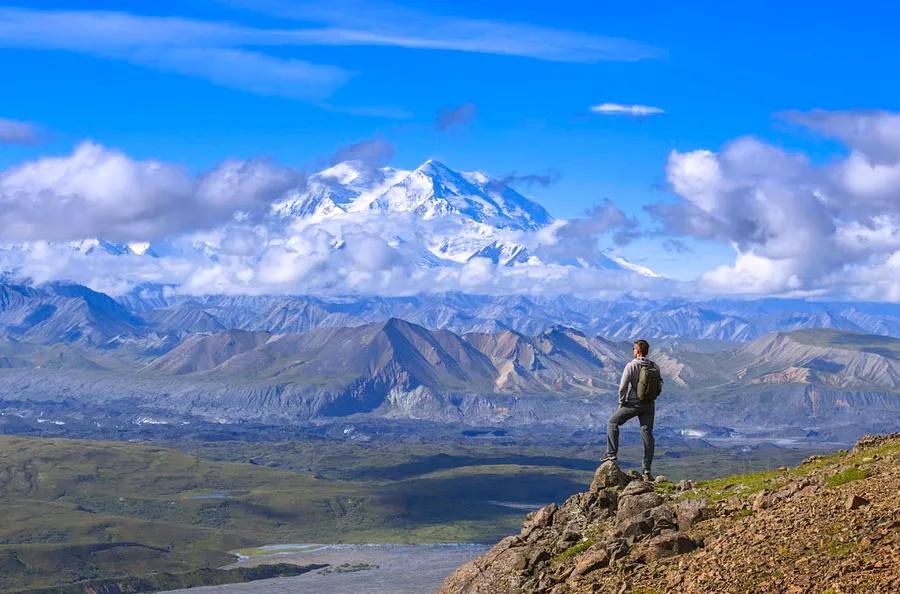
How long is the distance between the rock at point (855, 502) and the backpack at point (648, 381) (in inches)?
386

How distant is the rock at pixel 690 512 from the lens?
131 feet

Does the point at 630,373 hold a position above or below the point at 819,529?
above

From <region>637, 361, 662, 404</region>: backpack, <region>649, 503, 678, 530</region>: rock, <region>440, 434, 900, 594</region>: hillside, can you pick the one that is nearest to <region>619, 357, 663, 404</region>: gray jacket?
<region>637, 361, 662, 404</region>: backpack

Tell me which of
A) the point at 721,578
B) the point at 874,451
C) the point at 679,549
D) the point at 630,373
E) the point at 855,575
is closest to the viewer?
the point at 855,575

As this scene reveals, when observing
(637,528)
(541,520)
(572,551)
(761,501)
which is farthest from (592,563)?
(541,520)

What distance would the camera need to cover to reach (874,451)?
48.8 metres

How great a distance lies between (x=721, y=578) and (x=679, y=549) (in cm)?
405

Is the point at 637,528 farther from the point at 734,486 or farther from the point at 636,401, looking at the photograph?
the point at 734,486

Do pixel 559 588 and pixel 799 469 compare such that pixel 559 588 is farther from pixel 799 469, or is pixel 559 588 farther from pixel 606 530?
pixel 799 469

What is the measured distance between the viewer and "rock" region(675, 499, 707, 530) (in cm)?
4003

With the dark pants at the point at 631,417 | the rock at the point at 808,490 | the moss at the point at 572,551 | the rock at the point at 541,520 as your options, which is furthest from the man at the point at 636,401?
the rock at the point at 808,490

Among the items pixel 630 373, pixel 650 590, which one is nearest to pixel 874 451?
pixel 630 373

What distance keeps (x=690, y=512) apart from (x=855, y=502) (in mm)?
6034

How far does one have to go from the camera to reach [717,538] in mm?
37562
